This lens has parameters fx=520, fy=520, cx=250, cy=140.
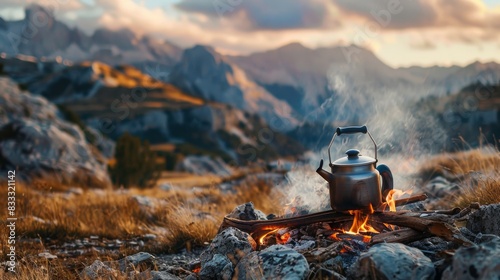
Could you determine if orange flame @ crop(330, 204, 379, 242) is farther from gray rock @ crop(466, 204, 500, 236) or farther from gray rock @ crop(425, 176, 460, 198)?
gray rock @ crop(425, 176, 460, 198)

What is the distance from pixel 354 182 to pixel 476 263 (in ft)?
5.75

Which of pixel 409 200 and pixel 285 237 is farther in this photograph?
pixel 409 200

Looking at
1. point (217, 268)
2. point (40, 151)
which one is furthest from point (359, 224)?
point (40, 151)

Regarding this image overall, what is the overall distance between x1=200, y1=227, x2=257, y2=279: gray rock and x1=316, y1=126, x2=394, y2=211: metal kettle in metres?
0.98

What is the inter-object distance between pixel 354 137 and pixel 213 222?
281cm

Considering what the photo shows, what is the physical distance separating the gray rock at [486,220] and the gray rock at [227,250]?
2.24 meters

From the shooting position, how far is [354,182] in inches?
199

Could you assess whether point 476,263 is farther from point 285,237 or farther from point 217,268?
point 285,237

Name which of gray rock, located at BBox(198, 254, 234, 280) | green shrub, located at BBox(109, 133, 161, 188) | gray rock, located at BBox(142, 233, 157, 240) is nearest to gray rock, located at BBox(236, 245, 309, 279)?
gray rock, located at BBox(198, 254, 234, 280)

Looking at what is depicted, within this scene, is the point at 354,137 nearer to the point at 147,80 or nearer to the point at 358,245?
the point at 358,245

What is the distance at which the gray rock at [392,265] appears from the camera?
392cm

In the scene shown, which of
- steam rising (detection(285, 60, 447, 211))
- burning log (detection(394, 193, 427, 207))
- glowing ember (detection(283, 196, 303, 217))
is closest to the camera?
burning log (detection(394, 193, 427, 207))

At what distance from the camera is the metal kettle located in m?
5.09

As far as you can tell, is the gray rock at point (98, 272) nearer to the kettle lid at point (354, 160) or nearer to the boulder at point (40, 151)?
the kettle lid at point (354, 160)
